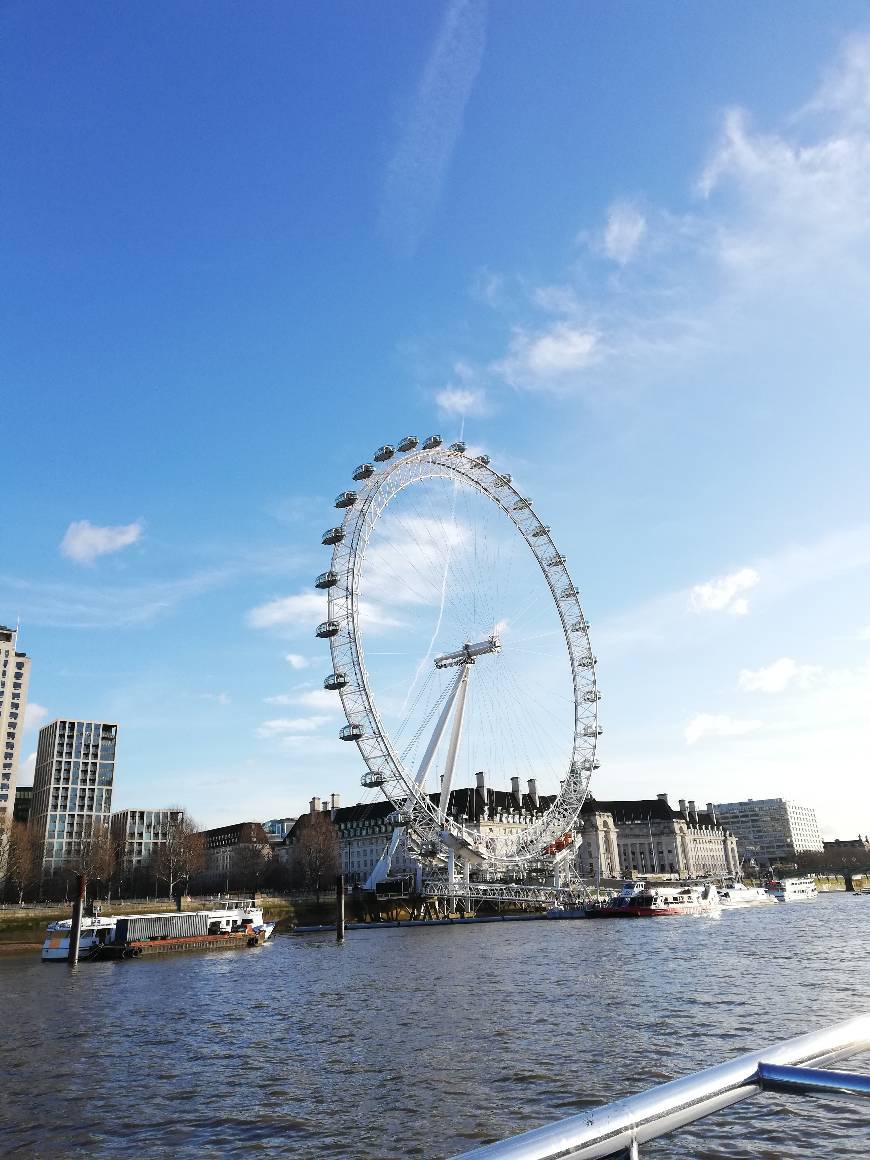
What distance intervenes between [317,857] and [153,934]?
48.5m

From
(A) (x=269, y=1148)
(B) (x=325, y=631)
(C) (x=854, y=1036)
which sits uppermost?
(B) (x=325, y=631)

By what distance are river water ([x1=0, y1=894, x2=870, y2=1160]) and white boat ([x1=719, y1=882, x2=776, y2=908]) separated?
2939 inches

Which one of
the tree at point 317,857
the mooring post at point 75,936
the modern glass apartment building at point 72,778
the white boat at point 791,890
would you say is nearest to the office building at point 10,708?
the modern glass apartment building at point 72,778

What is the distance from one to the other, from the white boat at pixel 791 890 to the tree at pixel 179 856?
84.0 metres

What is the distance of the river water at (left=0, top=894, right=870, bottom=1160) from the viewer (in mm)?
15000

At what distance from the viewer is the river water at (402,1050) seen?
15000mm

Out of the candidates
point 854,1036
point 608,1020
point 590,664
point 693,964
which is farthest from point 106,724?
point 854,1036

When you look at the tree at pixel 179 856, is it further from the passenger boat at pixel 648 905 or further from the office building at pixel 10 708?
the passenger boat at pixel 648 905

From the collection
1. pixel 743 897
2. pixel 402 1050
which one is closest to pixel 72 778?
pixel 743 897

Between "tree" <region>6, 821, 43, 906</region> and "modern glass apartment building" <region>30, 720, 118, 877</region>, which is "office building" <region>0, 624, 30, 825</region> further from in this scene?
"tree" <region>6, 821, 43, 906</region>

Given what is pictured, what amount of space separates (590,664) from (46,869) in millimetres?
95418

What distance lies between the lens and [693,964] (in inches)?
1591

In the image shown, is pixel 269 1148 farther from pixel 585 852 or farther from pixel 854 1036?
pixel 585 852

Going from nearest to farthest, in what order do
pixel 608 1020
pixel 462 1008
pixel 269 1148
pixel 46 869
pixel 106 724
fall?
pixel 269 1148 → pixel 608 1020 → pixel 462 1008 → pixel 46 869 → pixel 106 724
